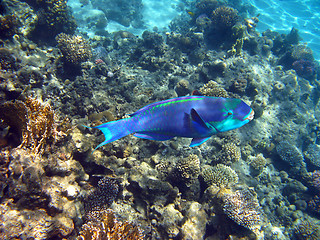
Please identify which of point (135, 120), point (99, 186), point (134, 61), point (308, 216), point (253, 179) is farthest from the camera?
point (134, 61)

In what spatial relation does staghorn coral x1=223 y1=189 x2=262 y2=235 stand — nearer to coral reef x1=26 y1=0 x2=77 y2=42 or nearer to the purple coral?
coral reef x1=26 y1=0 x2=77 y2=42

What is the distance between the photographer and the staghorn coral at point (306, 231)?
674 centimetres

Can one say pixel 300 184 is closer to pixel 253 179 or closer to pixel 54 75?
pixel 253 179

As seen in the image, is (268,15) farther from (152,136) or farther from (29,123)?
(29,123)

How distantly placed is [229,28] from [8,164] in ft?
40.6

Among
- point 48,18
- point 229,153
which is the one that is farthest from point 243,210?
point 48,18

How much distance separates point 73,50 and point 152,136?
6050 millimetres

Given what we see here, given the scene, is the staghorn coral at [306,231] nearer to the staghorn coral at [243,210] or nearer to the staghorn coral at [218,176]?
the staghorn coral at [218,176]

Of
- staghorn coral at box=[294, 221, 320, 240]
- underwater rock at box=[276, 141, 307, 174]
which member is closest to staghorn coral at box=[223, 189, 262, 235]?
staghorn coral at box=[294, 221, 320, 240]

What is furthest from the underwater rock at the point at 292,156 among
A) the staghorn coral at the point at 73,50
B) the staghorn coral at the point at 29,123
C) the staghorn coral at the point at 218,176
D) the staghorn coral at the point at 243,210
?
the staghorn coral at the point at 73,50

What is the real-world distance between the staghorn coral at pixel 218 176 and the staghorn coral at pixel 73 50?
6136 millimetres

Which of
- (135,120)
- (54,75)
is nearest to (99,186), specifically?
(135,120)

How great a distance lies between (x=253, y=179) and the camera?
6.63 metres

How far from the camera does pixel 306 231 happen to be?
6805 mm
